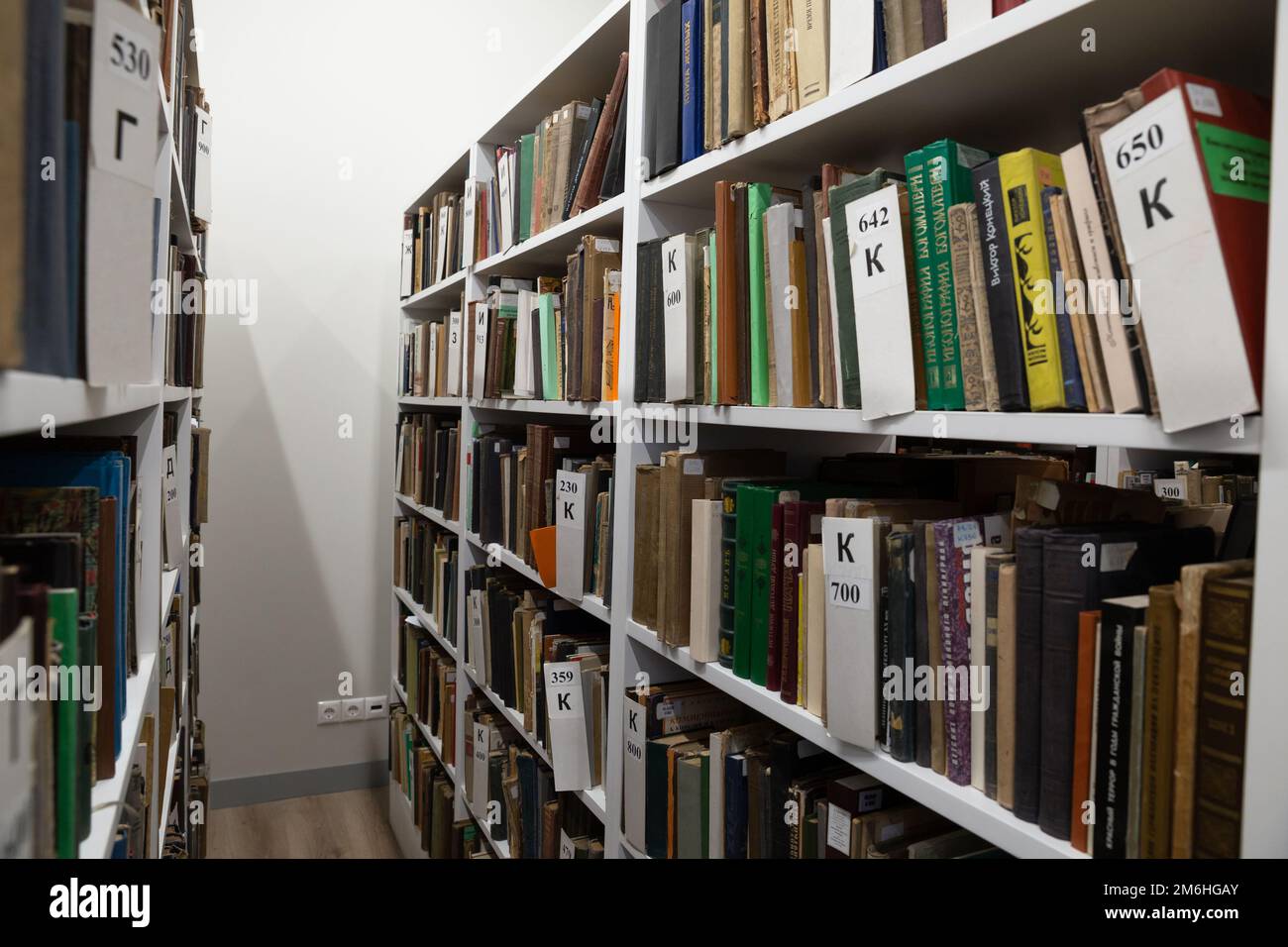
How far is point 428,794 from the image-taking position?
2.77 m

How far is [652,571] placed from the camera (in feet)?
4.76

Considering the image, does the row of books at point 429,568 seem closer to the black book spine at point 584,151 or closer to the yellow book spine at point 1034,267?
the black book spine at point 584,151

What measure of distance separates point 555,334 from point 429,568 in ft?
4.36

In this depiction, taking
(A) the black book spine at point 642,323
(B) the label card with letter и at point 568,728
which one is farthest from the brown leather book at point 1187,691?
(B) the label card with letter и at point 568,728

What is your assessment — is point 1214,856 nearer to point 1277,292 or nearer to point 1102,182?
point 1277,292

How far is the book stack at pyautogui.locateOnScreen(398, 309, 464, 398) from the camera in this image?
260cm

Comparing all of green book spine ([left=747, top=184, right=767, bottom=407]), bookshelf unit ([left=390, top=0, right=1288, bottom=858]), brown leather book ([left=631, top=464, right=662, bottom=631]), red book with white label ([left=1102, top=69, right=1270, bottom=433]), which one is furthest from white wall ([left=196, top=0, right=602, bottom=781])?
red book with white label ([left=1102, top=69, right=1270, bottom=433])

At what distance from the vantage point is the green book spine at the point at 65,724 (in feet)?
2.15

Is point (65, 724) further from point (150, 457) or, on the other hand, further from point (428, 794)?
point (428, 794)

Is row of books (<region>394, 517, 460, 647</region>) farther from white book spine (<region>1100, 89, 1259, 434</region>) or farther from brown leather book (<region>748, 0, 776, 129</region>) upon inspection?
white book spine (<region>1100, 89, 1259, 434</region>)

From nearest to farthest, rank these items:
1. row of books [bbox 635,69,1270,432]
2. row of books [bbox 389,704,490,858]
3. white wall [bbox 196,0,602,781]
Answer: row of books [bbox 635,69,1270,432]
row of books [bbox 389,704,490,858]
white wall [bbox 196,0,602,781]

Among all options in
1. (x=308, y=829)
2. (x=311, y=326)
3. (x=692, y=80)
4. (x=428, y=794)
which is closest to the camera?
(x=692, y=80)

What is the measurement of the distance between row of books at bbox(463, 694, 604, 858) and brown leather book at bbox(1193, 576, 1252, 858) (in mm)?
1250

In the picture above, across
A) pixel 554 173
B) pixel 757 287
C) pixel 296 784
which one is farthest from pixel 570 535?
pixel 296 784
